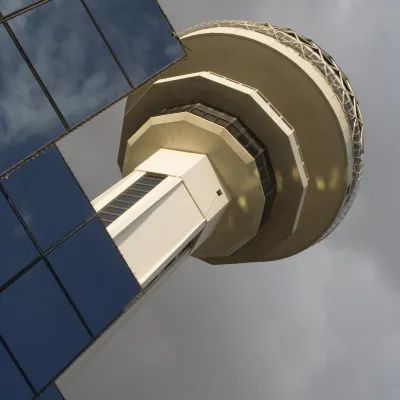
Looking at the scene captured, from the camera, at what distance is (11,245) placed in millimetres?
17797

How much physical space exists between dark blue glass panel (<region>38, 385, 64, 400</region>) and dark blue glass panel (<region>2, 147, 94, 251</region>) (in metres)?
4.56

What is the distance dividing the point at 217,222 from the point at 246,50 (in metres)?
12.0

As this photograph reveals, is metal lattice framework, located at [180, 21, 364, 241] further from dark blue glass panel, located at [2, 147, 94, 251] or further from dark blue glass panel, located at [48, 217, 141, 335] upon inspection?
dark blue glass panel, located at [2, 147, 94, 251]

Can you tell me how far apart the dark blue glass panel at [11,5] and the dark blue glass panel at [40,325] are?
8064 mm

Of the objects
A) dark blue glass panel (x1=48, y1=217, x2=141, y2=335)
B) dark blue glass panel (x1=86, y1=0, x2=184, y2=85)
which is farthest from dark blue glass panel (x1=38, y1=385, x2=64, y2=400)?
dark blue glass panel (x1=86, y1=0, x2=184, y2=85)

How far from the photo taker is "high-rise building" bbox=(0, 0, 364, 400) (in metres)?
18.2

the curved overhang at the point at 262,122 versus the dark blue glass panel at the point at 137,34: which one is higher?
the dark blue glass panel at the point at 137,34

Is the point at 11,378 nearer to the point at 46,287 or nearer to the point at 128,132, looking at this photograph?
the point at 46,287

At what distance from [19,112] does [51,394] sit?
9.14m

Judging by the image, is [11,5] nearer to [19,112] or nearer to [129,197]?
[19,112]

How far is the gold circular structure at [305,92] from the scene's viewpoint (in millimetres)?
38562

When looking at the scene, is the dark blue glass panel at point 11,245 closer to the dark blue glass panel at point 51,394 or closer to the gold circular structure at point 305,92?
the dark blue glass panel at point 51,394

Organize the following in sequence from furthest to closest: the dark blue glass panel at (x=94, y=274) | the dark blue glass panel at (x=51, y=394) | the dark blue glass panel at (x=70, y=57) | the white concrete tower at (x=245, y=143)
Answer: the white concrete tower at (x=245, y=143) < the dark blue glass panel at (x=94, y=274) < the dark blue glass panel at (x=70, y=57) < the dark blue glass panel at (x=51, y=394)

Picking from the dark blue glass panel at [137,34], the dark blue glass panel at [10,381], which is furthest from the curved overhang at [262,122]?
the dark blue glass panel at [10,381]
